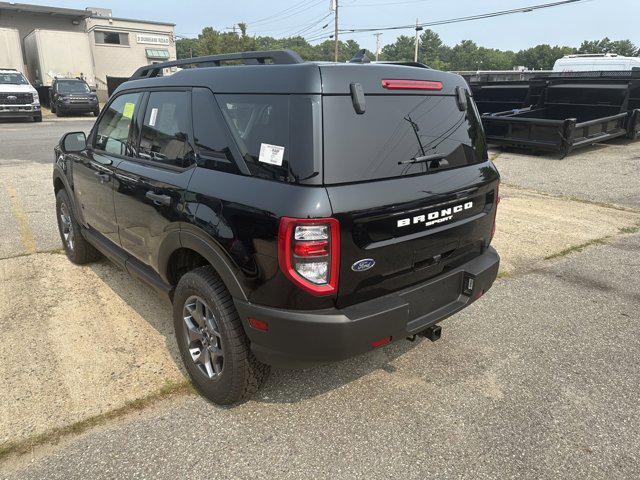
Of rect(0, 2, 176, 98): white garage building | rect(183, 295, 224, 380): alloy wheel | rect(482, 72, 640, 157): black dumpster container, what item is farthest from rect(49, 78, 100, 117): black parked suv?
rect(183, 295, 224, 380): alloy wheel

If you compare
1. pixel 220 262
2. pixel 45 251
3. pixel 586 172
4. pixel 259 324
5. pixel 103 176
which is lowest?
pixel 45 251

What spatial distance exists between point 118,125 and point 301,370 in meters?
2.35

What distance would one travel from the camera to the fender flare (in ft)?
7.72

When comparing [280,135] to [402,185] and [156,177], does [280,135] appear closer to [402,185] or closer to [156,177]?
[402,185]

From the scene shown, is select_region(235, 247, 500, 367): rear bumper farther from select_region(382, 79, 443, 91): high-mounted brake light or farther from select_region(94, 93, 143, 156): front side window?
select_region(94, 93, 143, 156): front side window

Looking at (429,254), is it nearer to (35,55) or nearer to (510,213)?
(510,213)

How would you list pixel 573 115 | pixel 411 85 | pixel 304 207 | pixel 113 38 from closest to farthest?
1. pixel 304 207
2. pixel 411 85
3. pixel 573 115
4. pixel 113 38

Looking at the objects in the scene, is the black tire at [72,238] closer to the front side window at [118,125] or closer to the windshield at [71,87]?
the front side window at [118,125]

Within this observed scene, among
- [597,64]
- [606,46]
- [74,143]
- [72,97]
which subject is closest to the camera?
[74,143]

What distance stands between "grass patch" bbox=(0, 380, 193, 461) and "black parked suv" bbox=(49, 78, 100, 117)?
23919 mm

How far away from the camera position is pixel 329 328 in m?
2.18

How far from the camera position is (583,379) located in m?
3.06

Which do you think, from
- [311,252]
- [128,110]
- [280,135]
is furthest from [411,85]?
[128,110]

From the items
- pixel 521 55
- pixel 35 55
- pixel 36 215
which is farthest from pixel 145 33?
pixel 521 55
